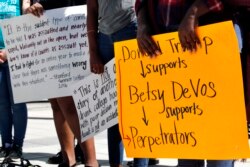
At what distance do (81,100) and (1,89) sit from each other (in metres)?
1.72

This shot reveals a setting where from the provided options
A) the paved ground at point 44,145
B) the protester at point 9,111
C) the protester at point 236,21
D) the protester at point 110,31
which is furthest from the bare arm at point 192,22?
the protester at point 9,111

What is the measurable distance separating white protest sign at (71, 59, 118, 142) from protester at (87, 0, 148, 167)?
8 centimetres

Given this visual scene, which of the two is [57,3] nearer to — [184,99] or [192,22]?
[184,99]

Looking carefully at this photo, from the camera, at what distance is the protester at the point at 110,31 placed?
3803 millimetres

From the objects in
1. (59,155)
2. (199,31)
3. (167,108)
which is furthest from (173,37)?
(59,155)

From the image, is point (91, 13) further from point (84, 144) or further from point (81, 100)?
point (84, 144)

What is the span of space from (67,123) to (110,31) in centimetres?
103

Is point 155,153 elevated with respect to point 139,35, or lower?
lower

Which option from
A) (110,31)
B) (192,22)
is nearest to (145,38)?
(192,22)

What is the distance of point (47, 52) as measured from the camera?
185 inches

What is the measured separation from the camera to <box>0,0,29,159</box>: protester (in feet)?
17.7

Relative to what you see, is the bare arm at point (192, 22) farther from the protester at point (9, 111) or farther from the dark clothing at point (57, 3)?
the protester at point (9, 111)

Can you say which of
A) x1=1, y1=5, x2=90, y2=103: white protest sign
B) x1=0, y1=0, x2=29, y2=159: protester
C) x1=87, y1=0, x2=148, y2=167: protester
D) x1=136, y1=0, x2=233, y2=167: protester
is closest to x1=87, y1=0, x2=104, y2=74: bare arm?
x1=87, y1=0, x2=148, y2=167: protester

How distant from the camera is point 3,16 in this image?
5.40 metres
